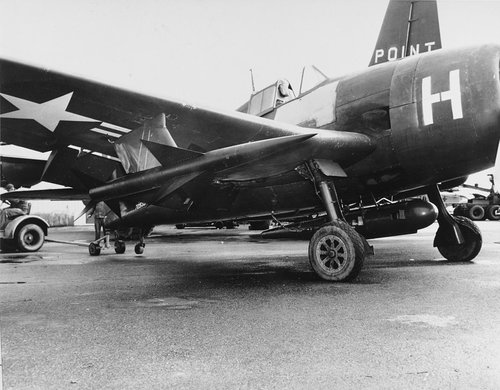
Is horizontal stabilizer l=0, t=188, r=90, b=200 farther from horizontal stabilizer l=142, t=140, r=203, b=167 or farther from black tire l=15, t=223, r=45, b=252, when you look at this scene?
black tire l=15, t=223, r=45, b=252

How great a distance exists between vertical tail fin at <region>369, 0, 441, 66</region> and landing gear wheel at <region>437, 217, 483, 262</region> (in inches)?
135

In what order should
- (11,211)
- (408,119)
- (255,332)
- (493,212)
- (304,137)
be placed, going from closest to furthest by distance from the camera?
(255,332)
(304,137)
(408,119)
(11,211)
(493,212)

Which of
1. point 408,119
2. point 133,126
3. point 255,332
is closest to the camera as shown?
point 255,332

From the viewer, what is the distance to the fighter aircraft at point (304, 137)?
4062mm

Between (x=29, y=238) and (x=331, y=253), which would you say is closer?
(x=331, y=253)

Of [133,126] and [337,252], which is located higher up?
[133,126]

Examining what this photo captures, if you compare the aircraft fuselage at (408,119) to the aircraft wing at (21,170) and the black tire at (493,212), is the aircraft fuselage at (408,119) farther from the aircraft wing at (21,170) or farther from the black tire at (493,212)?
the black tire at (493,212)

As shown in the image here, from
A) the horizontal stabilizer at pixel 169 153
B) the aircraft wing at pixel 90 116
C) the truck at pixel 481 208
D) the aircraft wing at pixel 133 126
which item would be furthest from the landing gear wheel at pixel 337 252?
the truck at pixel 481 208

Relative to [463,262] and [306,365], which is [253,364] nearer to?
[306,365]

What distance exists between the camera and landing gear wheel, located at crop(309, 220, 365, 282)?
4.08 metres

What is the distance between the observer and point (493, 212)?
21.7m

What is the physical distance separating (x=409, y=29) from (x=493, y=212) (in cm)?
1746

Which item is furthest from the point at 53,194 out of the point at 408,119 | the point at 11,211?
the point at 408,119

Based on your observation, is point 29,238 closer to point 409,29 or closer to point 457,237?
point 457,237
